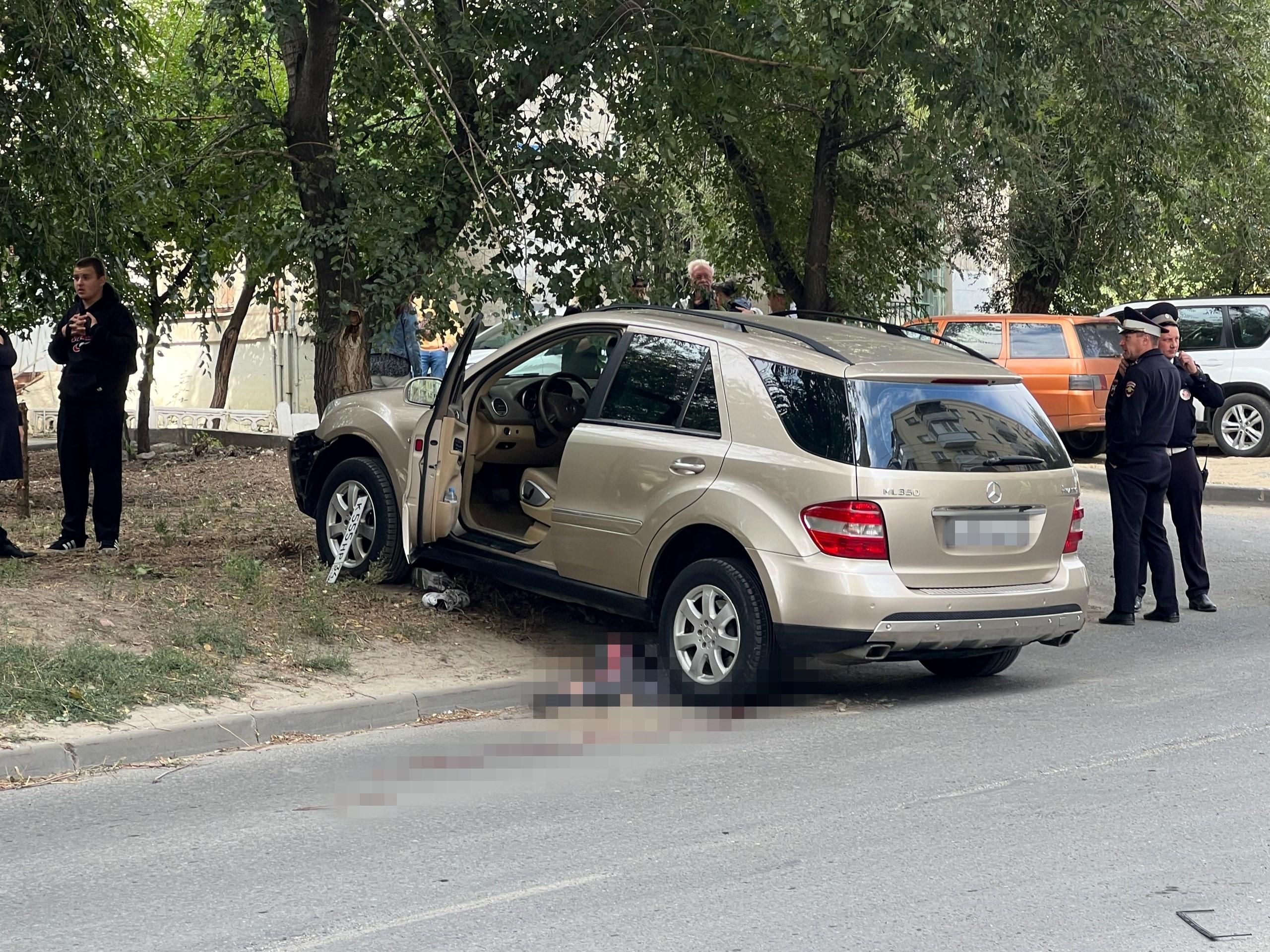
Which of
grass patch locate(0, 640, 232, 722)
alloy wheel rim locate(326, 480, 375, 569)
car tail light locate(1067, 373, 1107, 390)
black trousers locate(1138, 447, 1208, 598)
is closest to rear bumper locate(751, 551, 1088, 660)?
grass patch locate(0, 640, 232, 722)

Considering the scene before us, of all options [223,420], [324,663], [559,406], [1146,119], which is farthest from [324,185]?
[223,420]

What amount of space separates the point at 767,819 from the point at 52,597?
4.73 metres

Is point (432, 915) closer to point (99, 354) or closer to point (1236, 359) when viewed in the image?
point (99, 354)

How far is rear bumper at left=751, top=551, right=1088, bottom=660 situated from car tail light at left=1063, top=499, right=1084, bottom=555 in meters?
0.52

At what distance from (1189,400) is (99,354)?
7153mm

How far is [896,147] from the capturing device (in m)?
15.2

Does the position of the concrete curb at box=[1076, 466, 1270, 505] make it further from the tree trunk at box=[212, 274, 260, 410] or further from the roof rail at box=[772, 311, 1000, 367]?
the tree trunk at box=[212, 274, 260, 410]

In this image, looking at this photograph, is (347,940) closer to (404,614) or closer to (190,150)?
(404,614)

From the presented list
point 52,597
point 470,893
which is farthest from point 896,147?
point 470,893

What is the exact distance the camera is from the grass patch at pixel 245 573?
9.43 meters

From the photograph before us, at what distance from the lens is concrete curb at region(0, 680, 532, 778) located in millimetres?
6414

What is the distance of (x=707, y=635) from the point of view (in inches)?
295

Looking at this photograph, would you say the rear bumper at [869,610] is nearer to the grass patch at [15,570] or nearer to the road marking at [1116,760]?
the road marking at [1116,760]

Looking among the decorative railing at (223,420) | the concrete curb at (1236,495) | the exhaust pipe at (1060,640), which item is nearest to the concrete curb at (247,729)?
the exhaust pipe at (1060,640)
